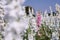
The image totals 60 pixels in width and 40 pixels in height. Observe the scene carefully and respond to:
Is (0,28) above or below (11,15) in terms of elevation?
below

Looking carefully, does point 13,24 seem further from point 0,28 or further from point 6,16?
point 0,28

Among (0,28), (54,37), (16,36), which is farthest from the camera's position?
(54,37)

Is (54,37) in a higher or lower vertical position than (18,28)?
lower

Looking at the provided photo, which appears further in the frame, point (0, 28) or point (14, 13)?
point (0, 28)

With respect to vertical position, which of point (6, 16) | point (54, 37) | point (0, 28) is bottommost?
point (54, 37)

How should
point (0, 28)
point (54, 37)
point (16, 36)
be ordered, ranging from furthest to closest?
point (54, 37), point (0, 28), point (16, 36)

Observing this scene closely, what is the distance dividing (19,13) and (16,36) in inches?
3.5

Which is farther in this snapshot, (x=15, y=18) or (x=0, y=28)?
(x=0, y=28)

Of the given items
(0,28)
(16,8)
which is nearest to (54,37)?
(0,28)

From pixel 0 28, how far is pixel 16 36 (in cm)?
49

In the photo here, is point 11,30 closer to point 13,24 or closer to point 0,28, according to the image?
point 13,24

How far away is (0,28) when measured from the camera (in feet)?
4.64

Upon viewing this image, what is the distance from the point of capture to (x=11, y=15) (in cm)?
95

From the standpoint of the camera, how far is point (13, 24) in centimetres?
94
